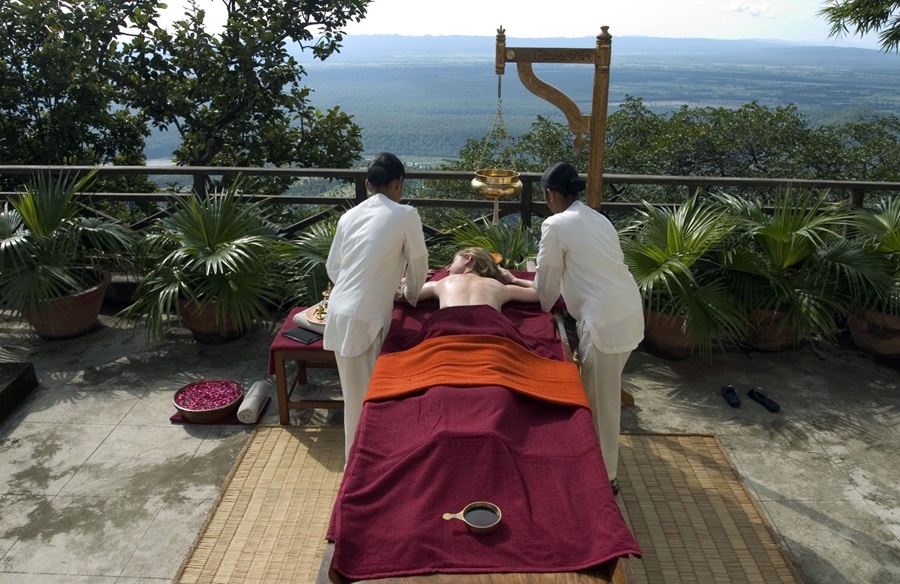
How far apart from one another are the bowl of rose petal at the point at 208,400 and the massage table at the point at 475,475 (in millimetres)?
1387

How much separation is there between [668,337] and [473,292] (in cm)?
176

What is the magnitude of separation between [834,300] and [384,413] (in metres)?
3.35

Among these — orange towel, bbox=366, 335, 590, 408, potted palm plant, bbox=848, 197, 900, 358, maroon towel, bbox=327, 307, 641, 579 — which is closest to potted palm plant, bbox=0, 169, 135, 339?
orange towel, bbox=366, 335, 590, 408

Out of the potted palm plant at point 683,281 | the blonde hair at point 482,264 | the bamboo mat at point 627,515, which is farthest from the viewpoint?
the potted palm plant at point 683,281

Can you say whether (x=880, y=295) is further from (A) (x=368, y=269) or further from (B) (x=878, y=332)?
(A) (x=368, y=269)

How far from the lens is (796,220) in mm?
4773

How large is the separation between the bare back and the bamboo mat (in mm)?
927

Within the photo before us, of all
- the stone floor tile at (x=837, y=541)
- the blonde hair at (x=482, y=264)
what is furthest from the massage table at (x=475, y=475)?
the stone floor tile at (x=837, y=541)

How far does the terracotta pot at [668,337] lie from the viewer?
4668 mm

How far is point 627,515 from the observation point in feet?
10.9

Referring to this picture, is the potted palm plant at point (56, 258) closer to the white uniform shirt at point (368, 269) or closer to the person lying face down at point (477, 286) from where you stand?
the white uniform shirt at point (368, 269)

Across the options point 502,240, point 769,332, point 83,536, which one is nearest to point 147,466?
point 83,536

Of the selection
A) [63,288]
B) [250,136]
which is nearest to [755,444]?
[63,288]

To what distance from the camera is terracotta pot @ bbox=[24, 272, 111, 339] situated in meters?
4.88
